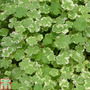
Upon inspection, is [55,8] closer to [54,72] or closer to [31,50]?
[31,50]

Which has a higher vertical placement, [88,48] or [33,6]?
[33,6]

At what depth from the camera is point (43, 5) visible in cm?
232

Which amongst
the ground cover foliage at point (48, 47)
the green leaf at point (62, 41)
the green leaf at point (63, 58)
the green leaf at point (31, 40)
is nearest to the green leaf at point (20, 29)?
the ground cover foliage at point (48, 47)

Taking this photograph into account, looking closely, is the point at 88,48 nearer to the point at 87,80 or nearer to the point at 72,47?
the point at 72,47

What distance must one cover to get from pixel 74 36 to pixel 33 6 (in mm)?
619

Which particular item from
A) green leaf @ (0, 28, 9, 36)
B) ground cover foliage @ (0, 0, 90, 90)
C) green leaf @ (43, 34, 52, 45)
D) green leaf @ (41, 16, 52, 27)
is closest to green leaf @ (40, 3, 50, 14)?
ground cover foliage @ (0, 0, 90, 90)

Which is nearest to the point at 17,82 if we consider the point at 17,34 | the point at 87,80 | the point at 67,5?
the point at 17,34

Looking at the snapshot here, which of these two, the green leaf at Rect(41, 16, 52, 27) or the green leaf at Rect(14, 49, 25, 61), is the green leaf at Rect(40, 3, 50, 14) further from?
the green leaf at Rect(14, 49, 25, 61)

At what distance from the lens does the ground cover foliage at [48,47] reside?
205 cm

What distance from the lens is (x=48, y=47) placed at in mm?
2207

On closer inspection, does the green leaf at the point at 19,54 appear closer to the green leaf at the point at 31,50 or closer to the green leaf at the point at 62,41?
the green leaf at the point at 31,50

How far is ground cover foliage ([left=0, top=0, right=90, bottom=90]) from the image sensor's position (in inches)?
80.8

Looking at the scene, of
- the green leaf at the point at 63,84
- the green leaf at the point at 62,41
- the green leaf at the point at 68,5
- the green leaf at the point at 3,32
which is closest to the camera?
the green leaf at the point at 63,84

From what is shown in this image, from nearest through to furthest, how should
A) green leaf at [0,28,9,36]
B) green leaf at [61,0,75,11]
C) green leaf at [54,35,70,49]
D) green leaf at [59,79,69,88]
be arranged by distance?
green leaf at [59,79,69,88], green leaf at [54,35,70,49], green leaf at [61,0,75,11], green leaf at [0,28,9,36]
